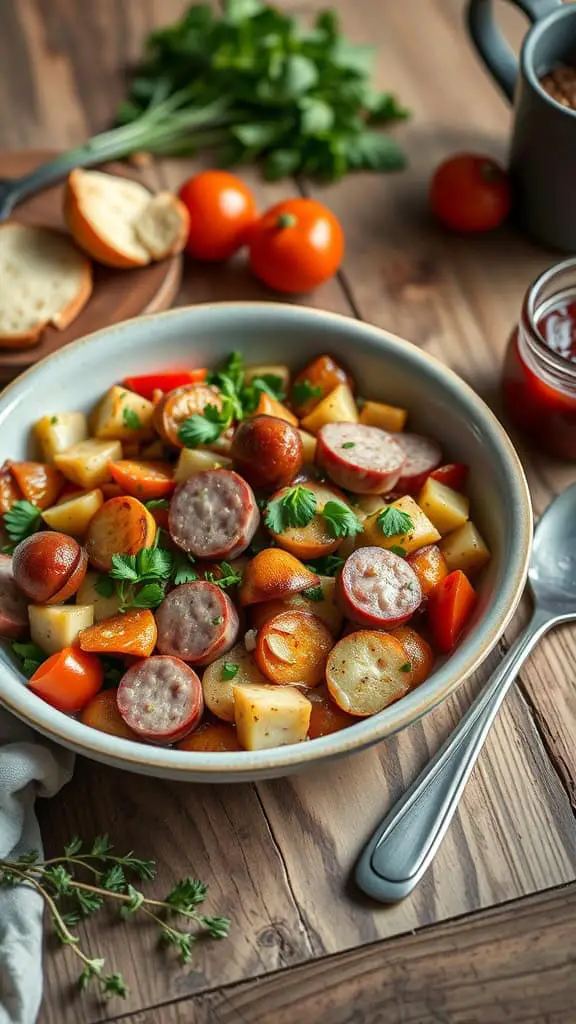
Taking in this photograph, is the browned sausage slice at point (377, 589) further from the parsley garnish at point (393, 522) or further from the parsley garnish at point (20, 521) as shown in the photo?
the parsley garnish at point (20, 521)

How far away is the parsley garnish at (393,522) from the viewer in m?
1.95

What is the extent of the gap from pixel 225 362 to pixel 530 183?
971 mm

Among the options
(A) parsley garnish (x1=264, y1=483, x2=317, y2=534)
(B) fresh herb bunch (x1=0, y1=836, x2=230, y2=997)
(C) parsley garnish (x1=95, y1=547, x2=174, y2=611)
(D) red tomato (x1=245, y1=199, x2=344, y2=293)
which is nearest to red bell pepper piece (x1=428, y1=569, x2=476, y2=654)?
(A) parsley garnish (x1=264, y1=483, x2=317, y2=534)

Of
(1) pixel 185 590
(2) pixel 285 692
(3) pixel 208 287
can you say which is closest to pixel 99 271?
(3) pixel 208 287

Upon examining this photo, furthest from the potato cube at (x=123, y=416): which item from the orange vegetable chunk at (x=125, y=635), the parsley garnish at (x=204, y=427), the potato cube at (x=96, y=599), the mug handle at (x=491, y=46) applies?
the mug handle at (x=491, y=46)

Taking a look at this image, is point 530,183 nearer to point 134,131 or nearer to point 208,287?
point 208,287

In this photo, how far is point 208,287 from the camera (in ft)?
8.92

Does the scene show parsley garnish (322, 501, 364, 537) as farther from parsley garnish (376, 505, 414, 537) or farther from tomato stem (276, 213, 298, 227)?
tomato stem (276, 213, 298, 227)

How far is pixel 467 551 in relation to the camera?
1.99 m

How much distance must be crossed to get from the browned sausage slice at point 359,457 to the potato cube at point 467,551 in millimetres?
166

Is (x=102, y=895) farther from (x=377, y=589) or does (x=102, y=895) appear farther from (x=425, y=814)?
(x=377, y=589)

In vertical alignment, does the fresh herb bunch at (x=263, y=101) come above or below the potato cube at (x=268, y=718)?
above

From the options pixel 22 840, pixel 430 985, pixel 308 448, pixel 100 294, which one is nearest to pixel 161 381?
pixel 308 448

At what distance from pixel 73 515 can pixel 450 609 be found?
0.73 m
